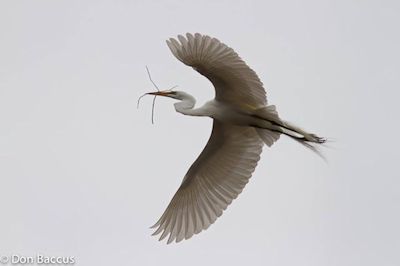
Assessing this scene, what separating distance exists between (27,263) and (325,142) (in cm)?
357

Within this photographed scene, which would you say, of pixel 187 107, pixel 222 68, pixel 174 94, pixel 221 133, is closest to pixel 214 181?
pixel 221 133

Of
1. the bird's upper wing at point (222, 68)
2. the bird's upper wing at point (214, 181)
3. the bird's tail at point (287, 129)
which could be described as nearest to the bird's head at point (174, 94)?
the bird's upper wing at point (222, 68)

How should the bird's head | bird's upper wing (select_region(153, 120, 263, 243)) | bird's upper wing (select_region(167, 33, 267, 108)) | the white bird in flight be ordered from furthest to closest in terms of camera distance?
bird's upper wing (select_region(153, 120, 263, 243)) < the bird's head < the white bird in flight < bird's upper wing (select_region(167, 33, 267, 108))

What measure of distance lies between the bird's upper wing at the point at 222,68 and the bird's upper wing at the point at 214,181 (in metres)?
0.61

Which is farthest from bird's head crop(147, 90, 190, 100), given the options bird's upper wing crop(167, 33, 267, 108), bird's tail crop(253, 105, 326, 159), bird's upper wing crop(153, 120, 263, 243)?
bird's tail crop(253, 105, 326, 159)

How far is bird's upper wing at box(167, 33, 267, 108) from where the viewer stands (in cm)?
976

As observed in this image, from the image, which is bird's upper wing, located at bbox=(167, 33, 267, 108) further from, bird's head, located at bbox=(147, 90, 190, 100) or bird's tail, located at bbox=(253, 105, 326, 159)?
bird's head, located at bbox=(147, 90, 190, 100)

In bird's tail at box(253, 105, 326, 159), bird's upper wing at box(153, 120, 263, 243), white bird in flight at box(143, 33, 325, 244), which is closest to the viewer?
white bird in flight at box(143, 33, 325, 244)

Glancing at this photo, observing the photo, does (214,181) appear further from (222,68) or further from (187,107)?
(222,68)

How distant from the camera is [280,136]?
10828 mm

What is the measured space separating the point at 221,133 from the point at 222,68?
130cm

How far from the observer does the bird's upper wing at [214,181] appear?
1091 centimetres

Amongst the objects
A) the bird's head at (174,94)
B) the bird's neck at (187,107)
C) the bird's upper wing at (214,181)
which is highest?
the bird's head at (174,94)

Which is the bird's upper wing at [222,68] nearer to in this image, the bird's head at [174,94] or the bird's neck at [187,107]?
the bird's neck at [187,107]
